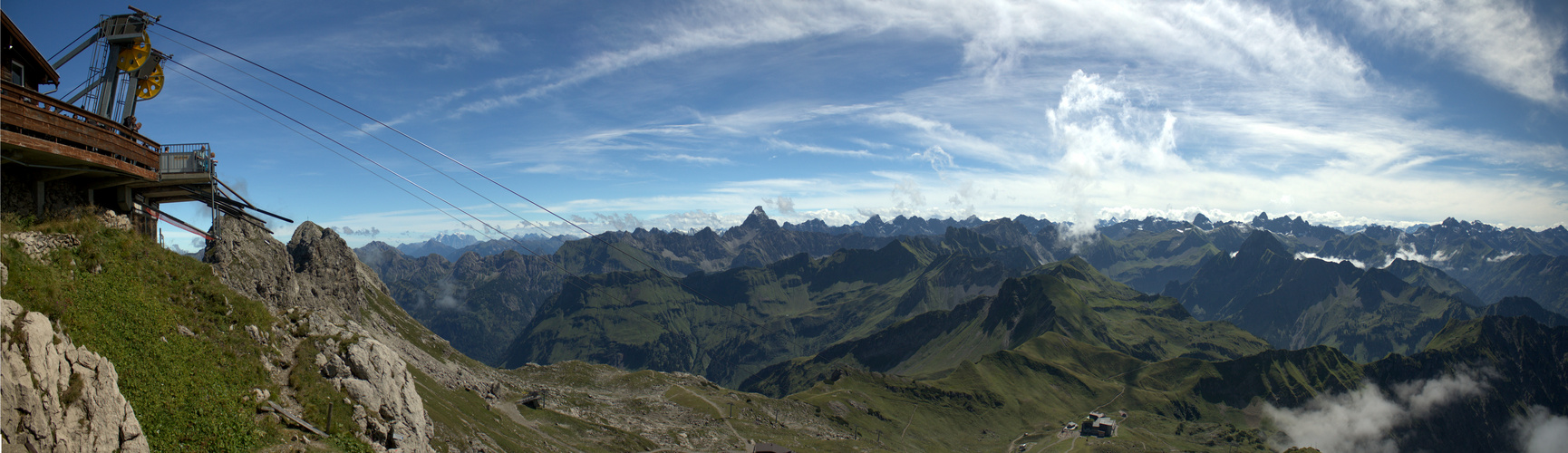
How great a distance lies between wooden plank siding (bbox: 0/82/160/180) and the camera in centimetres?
2645

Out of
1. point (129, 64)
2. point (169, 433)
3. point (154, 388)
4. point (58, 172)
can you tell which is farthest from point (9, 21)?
point (169, 433)

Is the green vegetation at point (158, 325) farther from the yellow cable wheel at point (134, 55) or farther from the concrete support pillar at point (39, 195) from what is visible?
the yellow cable wheel at point (134, 55)

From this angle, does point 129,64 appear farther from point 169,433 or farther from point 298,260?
point 298,260

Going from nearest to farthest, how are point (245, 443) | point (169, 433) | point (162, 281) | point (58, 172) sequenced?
point (169, 433)
point (245, 443)
point (58, 172)
point (162, 281)

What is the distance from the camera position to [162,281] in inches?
1267

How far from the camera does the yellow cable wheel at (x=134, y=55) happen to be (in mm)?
36469

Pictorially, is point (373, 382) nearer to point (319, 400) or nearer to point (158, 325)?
point (319, 400)

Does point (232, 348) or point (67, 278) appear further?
point (232, 348)

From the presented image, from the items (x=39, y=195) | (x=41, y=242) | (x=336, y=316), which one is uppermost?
(x=39, y=195)

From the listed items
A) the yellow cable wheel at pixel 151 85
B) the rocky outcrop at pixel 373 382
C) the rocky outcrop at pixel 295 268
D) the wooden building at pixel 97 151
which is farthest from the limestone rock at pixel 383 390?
the rocky outcrop at pixel 295 268

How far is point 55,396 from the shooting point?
2164 centimetres

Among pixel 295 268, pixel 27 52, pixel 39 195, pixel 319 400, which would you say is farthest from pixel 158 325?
pixel 295 268

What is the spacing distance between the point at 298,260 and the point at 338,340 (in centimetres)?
16259

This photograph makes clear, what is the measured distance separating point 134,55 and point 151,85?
167 cm
